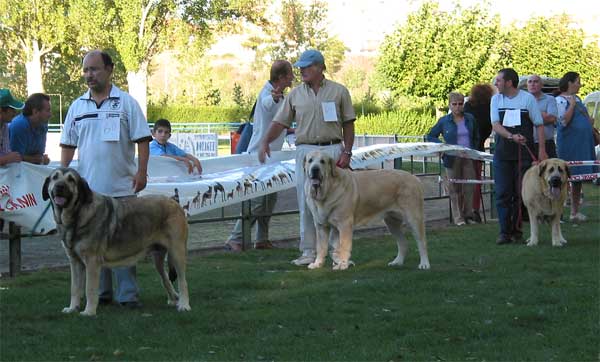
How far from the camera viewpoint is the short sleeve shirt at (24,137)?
32.1 ft

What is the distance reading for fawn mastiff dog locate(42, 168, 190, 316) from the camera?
678 centimetres

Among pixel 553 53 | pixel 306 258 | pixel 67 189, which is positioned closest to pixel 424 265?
pixel 306 258

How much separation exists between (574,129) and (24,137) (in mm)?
8317

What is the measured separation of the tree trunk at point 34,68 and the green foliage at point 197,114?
6764 mm

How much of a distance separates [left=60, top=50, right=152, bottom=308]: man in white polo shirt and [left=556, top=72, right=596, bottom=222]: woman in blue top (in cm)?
856

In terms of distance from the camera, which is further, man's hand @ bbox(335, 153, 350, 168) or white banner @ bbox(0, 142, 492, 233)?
man's hand @ bbox(335, 153, 350, 168)

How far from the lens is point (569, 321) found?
6.76 metres

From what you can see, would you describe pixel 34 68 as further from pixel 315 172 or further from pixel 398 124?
pixel 315 172

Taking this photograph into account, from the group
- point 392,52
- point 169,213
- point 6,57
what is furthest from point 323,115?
point 6,57

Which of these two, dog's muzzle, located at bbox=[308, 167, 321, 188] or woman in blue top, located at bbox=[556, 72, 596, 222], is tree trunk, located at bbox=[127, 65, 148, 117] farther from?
dog's muzzle, located at bbox=[308, 167, 321, 188]

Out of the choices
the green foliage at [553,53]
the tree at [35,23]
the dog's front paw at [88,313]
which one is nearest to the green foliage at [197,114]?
the tree at [35,23]

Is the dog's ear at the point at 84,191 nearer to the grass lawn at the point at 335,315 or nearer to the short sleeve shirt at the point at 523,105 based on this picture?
the grass lawn at the point at 335,315

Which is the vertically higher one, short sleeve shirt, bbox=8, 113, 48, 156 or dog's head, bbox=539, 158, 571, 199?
short sleeve shirt, bbox=8, 113, 48, 156

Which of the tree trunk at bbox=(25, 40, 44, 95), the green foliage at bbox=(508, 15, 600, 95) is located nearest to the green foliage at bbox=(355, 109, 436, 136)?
the green foliage at bbox=(508, 15, 600, 95)
